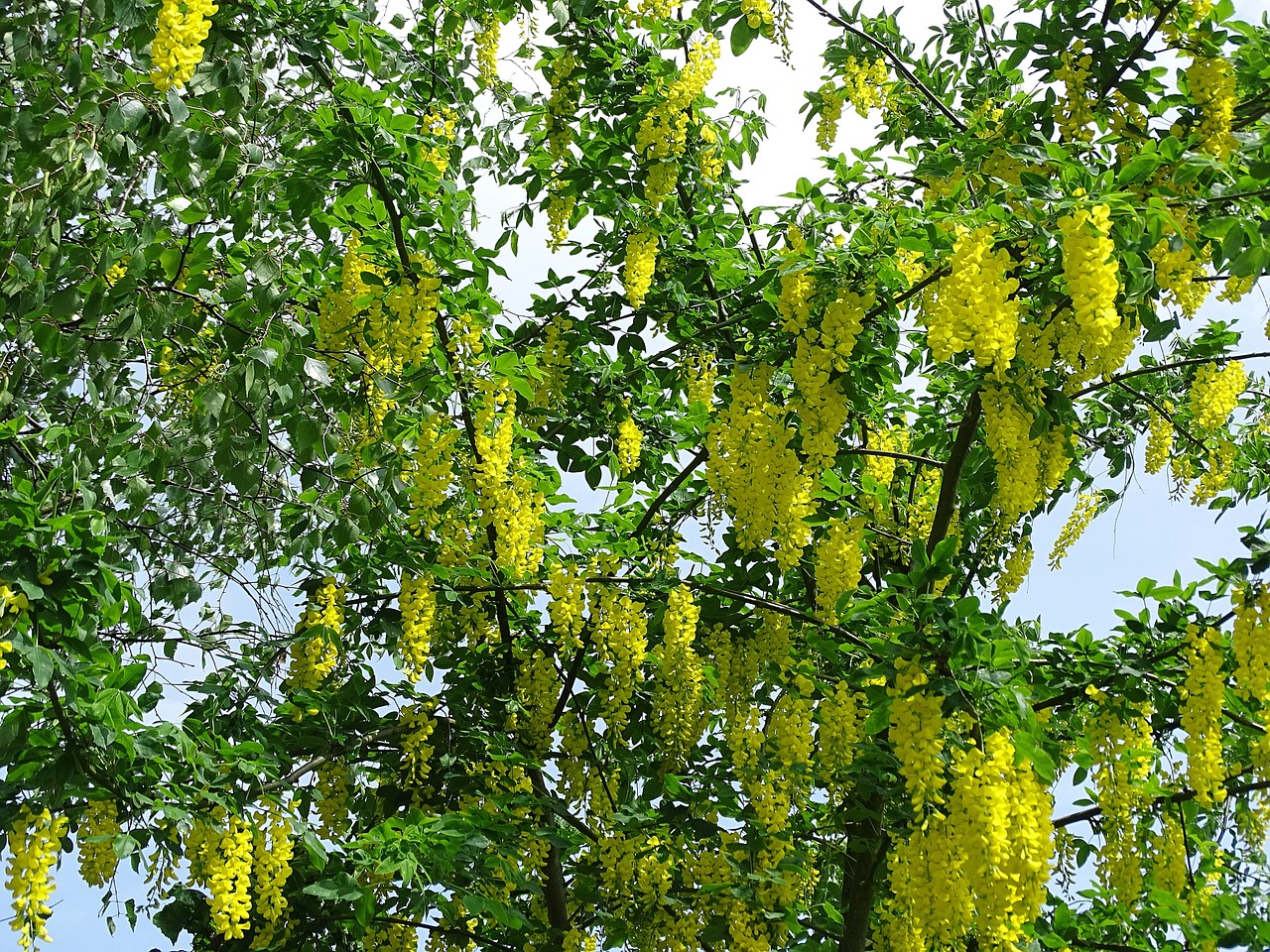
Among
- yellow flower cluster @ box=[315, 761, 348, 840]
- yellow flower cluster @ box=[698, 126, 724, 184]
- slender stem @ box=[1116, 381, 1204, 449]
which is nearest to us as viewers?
yellow flower cluster @ box=[315, 761, 348, 840]

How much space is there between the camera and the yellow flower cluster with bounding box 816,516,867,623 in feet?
13.5

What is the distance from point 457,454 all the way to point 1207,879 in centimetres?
298

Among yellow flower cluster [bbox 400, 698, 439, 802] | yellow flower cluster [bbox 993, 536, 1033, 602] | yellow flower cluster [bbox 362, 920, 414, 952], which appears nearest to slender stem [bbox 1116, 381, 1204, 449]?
yellow flower cluster [bbox 993, 536, 1033, 602]

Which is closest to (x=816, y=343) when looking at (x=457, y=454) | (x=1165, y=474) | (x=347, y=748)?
(x=457, y=454)

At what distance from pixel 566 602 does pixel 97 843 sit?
1629 millimetres

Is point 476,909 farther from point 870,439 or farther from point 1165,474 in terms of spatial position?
point 1165,474

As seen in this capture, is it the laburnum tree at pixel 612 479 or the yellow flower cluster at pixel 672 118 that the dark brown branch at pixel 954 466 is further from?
the yellow flower cluster at pixel 672 118

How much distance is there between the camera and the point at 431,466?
385 centimetres

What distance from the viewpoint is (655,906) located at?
4.21 m

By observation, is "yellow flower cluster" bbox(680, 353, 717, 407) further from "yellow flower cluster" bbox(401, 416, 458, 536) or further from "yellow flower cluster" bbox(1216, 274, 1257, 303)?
"yellow flower cluster" bbox(1216, 274, 1257, 303)

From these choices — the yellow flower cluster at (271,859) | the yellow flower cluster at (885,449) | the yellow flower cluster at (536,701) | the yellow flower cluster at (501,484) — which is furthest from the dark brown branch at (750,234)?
the yellow flower cluster at (271,859)

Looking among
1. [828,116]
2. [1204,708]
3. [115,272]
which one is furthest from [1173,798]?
[115,272]

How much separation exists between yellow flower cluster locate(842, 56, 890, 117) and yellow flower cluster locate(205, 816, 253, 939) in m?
3.81

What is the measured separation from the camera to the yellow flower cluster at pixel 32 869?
118 inches
